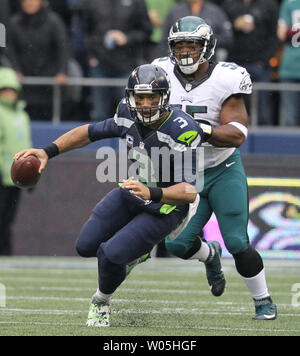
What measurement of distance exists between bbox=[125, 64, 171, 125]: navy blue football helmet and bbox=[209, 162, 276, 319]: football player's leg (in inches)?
31.7

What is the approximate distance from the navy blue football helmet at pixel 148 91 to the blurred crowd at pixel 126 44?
14.7 ft

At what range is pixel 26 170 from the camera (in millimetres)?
5801

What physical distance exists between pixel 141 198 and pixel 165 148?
1.12ft

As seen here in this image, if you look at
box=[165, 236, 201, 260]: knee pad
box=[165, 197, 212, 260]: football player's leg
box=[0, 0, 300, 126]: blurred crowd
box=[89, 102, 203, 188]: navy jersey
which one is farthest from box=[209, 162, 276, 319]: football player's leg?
box=[0, 0, 300, 126]: blurred crowd

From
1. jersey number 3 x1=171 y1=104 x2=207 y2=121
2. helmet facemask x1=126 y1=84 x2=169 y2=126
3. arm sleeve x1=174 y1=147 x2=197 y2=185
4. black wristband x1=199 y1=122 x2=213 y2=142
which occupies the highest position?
helmet facemask x1=126 y1=84 x2=169 y2=126

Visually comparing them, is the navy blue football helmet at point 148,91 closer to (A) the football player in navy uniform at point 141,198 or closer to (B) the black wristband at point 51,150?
(A) the football player in navy uniform at point 141,198

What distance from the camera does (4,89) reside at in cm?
991

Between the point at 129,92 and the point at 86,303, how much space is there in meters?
1.75

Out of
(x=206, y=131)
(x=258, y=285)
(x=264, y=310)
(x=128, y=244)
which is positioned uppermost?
(x=206, y=131)

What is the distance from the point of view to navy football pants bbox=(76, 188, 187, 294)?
552cm

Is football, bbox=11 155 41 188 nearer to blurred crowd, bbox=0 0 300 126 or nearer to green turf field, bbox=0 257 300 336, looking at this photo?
green turf field, bbox=0 257 300 336

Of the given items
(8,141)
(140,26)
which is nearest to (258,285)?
(8,141)

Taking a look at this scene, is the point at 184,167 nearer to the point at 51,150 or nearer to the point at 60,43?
the point at 51,150
